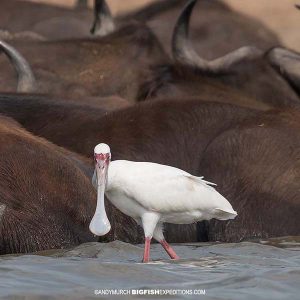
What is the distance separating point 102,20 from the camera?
18.0m

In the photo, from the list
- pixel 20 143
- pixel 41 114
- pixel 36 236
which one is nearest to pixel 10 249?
pixel 36 236

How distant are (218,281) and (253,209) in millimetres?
2874

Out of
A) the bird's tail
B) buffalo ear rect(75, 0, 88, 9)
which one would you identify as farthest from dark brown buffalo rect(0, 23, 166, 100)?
buffalo ear rect(75, 0, 88, 9)

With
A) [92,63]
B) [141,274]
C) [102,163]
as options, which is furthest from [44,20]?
[141,274]

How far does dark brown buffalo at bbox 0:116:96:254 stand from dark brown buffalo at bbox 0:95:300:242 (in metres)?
0.69

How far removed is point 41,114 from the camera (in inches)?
436

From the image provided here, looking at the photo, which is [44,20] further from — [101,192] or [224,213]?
[101,192]

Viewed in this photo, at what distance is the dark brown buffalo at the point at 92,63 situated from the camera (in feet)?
48.3

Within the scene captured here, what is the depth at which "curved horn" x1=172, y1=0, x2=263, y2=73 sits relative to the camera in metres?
15.5

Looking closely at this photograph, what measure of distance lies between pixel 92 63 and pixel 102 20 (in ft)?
9.44

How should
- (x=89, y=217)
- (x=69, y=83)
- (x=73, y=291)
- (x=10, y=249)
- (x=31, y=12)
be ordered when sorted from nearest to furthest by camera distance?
1. (x=73, y=291)
2. (x=10, y=249)
3. (x=89, y=217)
4. (x=69, y=83)
5. (x=31, y=12)

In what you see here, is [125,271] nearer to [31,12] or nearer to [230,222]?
[230,222]

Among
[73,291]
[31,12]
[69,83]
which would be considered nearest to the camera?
[73,291]

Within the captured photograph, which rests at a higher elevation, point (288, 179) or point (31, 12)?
point (31, 12)
